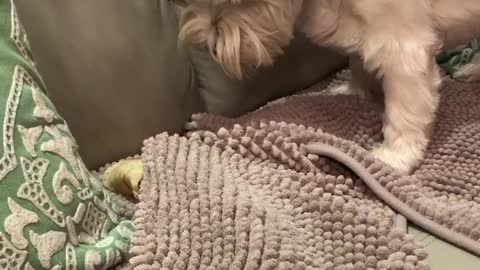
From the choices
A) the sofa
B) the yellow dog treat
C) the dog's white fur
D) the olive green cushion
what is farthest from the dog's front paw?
the yellow dog treat

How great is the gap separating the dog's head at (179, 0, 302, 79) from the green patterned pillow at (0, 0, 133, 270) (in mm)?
369

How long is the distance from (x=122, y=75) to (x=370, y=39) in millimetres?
460

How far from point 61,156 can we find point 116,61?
367 mm

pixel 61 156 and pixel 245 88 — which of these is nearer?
pixel 61 156

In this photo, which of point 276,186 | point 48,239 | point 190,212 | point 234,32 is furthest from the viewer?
point 234,32

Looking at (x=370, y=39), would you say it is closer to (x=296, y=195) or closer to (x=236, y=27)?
(x=236, y=27)

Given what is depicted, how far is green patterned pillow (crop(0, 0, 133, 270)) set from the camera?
1041 mm

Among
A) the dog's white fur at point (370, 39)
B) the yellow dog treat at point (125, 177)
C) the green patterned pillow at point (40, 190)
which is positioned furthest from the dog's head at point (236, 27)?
the green patterned pillow at point (40, 190)

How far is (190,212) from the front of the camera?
1.17 meters

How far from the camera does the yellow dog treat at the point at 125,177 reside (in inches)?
51.7

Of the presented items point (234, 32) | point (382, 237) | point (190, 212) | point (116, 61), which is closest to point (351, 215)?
point (382, 237)

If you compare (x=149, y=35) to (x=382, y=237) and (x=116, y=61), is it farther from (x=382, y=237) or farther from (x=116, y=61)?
(x=382, y=237)

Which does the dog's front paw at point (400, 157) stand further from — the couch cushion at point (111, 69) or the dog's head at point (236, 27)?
the couch cushion at point (111, 69)

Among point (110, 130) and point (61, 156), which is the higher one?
point (61, 156)
